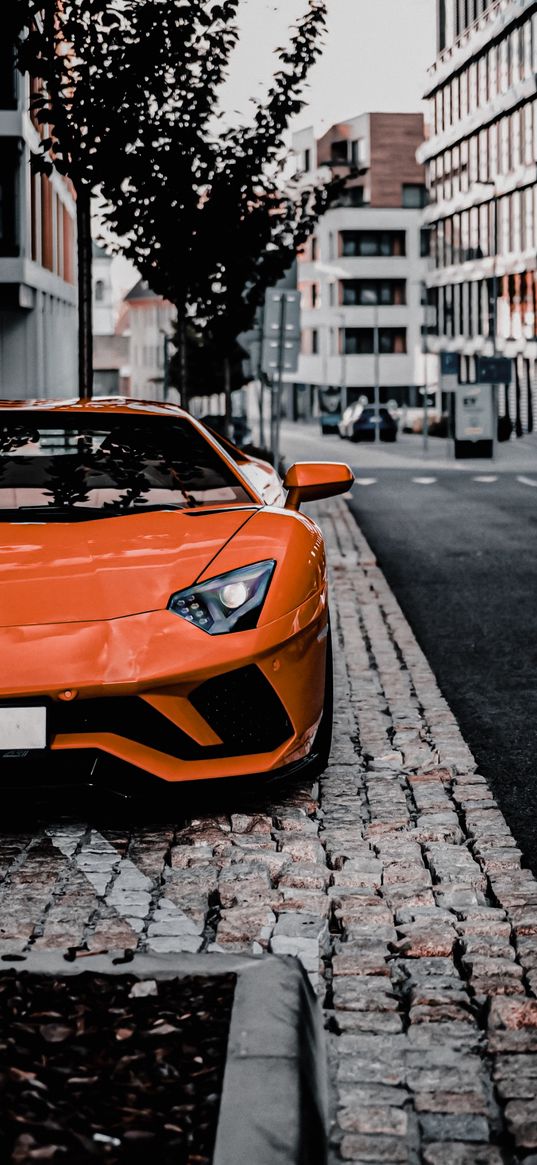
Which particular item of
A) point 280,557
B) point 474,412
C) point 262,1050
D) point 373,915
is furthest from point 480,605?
point 474,412

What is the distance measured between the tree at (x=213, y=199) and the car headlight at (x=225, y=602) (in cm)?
919

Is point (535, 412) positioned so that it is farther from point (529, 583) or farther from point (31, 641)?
point (31, 641)

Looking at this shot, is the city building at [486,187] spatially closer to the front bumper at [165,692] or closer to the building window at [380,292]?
the building window at [380,292]

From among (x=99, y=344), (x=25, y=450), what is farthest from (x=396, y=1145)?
(x=99, y=344)

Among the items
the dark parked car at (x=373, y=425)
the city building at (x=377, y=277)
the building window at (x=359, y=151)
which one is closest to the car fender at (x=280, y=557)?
the dark parked car at (x=373, y=425)

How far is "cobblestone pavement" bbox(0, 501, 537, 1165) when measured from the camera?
2938 mm

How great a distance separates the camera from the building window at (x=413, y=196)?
10362 centimetres

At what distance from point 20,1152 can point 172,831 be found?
8.04ft

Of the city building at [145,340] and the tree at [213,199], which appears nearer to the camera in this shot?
the tree at [213,199]

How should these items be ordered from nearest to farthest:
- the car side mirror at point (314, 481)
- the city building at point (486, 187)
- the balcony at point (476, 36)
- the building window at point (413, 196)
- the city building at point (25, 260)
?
the car side mirror at point (314, 481)
the city building at point (25, 260)
the city building at point (486, 187)
the balcony at point (476, 36)
the building window at point (413, 196)

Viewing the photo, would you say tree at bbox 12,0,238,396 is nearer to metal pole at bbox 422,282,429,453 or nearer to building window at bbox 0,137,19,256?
building window at bbox 0,137,19,256

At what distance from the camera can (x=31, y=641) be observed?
15.1 ft

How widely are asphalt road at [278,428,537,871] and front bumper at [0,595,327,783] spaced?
34.3 inches

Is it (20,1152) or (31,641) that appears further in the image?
(31,641)
